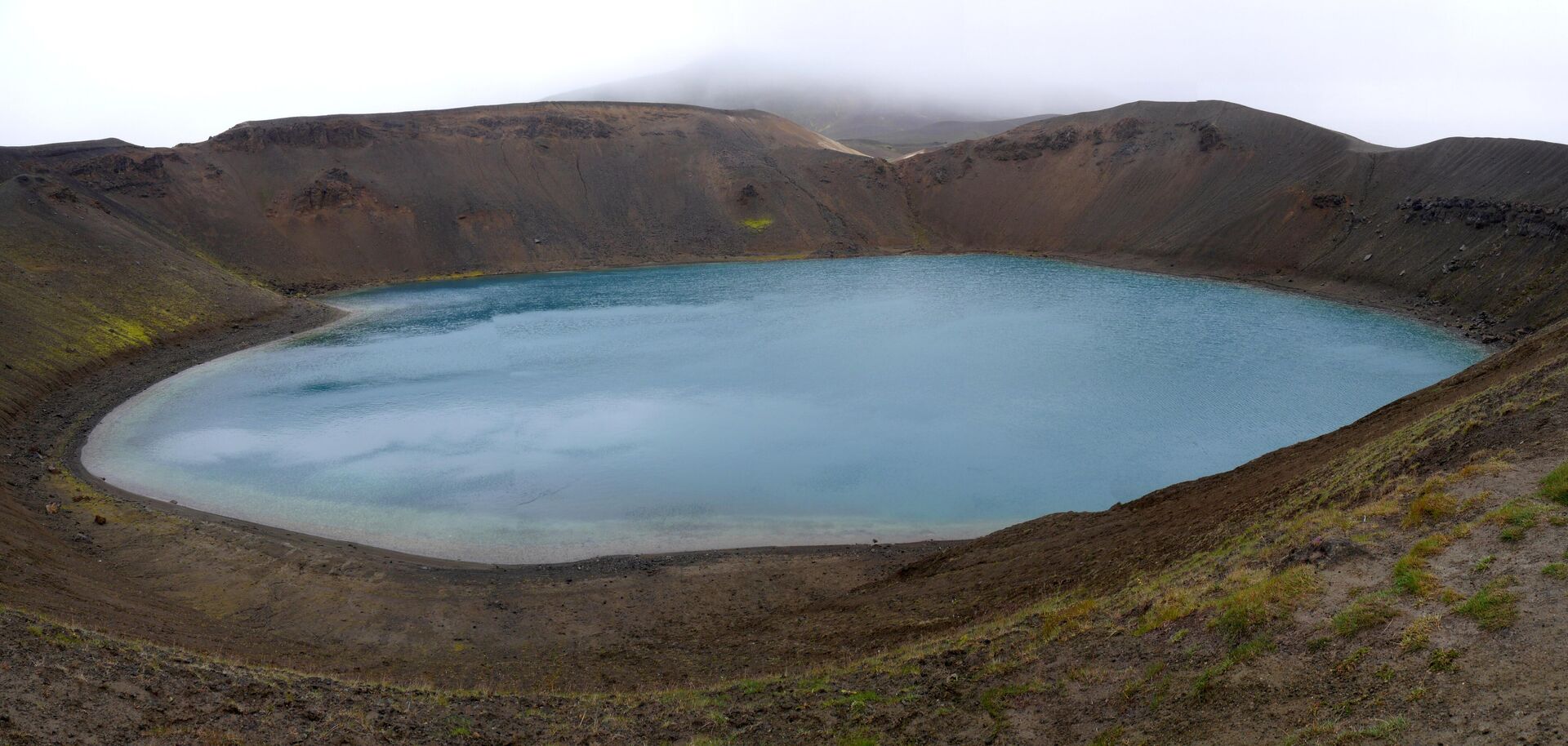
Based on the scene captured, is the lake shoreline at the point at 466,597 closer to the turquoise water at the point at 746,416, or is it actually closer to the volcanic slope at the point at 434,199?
the turquoise water at the point at 746,416

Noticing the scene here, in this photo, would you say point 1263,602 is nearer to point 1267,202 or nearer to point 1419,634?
point 1419,634

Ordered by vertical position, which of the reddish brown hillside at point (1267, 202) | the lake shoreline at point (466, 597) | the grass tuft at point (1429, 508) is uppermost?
the reddish brown hillside at point (1267, 202)

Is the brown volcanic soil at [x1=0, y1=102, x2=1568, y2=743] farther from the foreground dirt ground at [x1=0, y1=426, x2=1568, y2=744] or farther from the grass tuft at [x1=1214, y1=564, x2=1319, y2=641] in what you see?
the grass tuft at [x1=1214, y1=564, x2=1319, y2=641]

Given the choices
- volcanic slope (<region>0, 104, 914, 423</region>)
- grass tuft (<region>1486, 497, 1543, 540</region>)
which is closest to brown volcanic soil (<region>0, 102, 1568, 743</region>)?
volcanic slope (<region>0, 104, 914, 423</region>)

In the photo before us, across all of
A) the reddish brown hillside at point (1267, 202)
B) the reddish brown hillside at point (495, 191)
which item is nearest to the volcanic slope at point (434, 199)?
the reddish brown hillside at point (495, 191)

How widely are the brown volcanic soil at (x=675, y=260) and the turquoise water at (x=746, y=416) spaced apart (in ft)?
8.55

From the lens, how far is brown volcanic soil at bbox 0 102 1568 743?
10375 mm

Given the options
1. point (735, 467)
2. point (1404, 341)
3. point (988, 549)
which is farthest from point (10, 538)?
point (1404, 341)

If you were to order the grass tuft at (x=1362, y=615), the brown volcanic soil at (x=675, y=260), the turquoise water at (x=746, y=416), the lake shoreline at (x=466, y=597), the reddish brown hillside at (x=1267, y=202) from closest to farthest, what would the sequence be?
the grass tuft at (x=1362, y=615) → the brown volcanic soil at (x=675, y=260) → the lake shoreline at (x=466, y=597) → the turquoise water at (x=746, y=416) → the reddish brown hillside at (x=1267, y=202)

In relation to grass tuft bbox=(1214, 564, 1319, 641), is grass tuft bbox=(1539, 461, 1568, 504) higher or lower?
higher

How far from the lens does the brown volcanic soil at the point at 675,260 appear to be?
34.0ft

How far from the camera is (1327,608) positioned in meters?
8.88

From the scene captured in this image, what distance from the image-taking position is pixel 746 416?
100 ft

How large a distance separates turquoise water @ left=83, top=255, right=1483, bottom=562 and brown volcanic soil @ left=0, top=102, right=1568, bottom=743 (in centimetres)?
261
